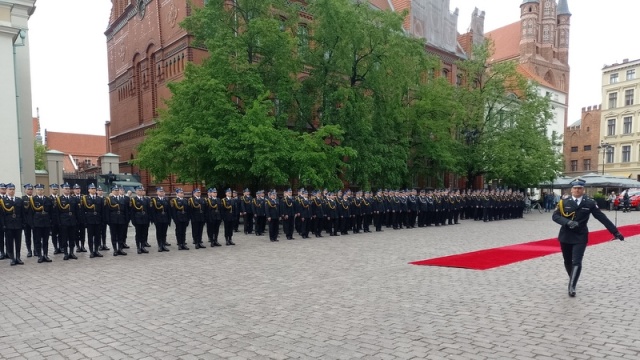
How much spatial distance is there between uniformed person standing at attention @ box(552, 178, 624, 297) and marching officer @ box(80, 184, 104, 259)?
34.4 feet

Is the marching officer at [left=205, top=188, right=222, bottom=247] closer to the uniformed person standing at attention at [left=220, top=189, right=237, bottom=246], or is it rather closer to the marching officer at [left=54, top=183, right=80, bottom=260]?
the uniformed person standing at attention at [left=220, top=189, right=237, bottom=246]

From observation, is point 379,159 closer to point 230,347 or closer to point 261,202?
point 261,202

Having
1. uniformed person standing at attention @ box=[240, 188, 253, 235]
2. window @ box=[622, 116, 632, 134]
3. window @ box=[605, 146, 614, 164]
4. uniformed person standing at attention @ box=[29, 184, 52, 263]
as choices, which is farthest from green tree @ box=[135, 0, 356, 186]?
window @ box=[622, 116, 632, 134]

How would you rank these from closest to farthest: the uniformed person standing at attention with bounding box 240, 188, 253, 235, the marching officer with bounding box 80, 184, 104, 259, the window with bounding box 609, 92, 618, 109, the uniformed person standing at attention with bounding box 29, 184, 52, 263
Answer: the uniformed person standing at attention with bounding box 29, 184, 52, 263 < the marching officer with bounding box 80, 184, 104, 259 < the uniformed person standing at attention with bounding box 240, 188, 253, 235 < the window with bounding box 609, 92, 618, 109

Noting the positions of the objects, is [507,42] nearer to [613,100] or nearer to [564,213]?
[613,100]

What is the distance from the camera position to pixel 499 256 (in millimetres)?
11180

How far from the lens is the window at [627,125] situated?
5938cm

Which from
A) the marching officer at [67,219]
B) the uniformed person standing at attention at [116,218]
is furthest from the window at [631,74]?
the marching officer at [67,219]

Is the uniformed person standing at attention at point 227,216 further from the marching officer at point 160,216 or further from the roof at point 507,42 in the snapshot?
the roof at point 507,42

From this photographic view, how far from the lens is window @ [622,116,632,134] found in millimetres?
59375

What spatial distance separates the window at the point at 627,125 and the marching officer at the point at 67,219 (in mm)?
67658

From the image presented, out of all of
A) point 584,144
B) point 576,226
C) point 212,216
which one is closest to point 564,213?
point 576,226

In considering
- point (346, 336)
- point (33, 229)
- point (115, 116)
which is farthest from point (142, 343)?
point (115, 116)

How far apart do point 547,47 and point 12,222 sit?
236 feet
